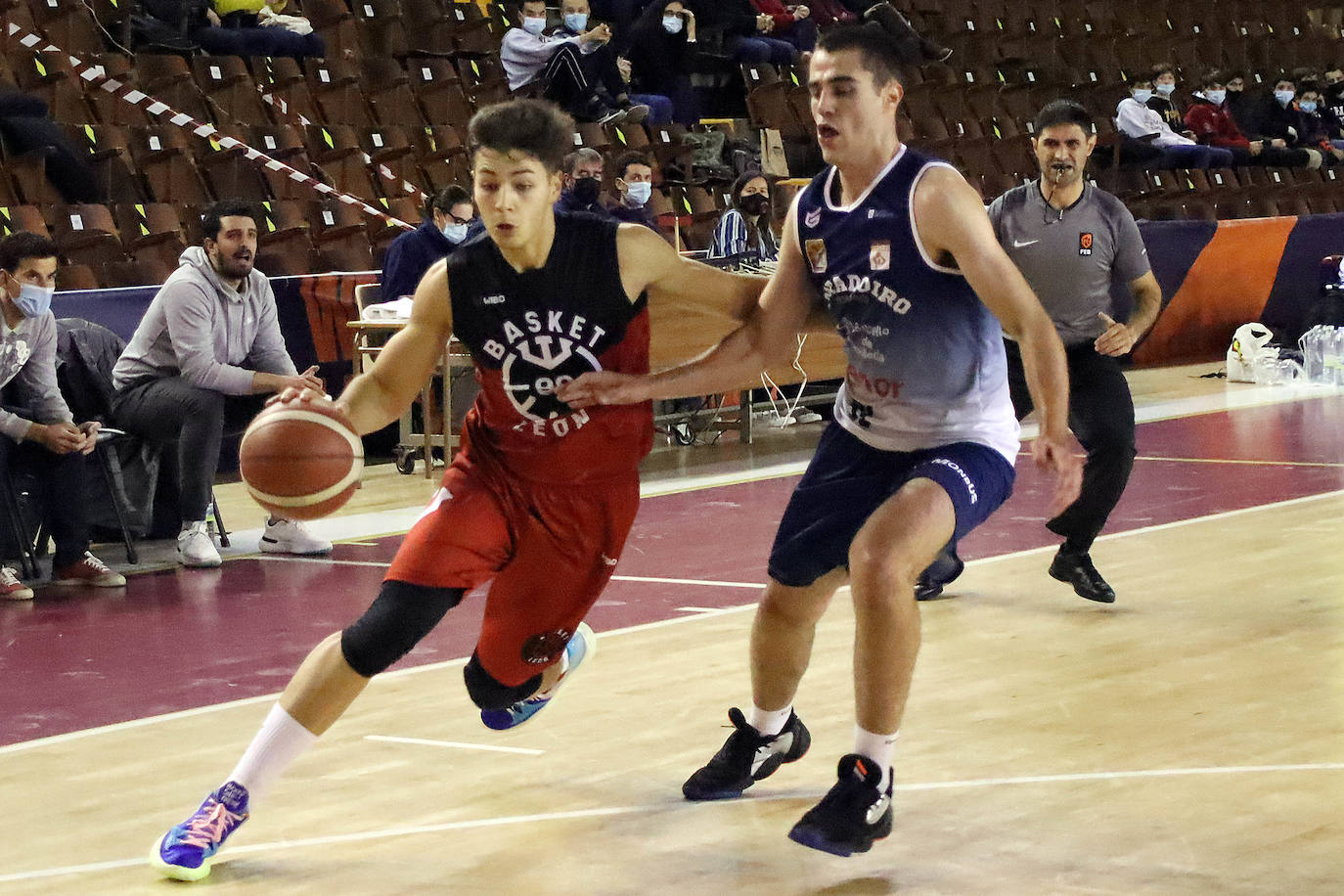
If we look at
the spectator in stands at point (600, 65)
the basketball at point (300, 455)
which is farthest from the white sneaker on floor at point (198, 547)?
the spectator in stands at point (600, 65)

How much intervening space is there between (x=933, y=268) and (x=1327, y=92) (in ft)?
69.8

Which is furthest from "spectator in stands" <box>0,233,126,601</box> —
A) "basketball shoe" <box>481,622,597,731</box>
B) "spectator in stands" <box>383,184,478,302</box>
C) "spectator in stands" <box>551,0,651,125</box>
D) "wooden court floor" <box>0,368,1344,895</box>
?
"spectator in stands" <box>551,0,651,125</box>

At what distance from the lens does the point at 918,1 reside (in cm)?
2061

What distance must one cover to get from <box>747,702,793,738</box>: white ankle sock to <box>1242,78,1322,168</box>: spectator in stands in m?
19.3

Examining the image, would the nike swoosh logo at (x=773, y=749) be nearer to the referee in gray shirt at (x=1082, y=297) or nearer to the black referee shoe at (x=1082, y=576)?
the referee in gray shirt at (x=1082, y=297)

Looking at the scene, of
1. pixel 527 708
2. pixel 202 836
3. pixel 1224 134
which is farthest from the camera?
pixel 1224 134

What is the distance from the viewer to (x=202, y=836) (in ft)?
12.3

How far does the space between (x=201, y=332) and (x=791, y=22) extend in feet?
36.8

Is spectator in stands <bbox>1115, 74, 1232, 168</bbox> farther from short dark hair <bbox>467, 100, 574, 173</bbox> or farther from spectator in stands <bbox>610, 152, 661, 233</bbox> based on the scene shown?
short dark hair <bbox>467, 100, 574, 173</bbox>

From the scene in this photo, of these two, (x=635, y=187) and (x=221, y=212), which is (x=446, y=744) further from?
(x=635, y=187)

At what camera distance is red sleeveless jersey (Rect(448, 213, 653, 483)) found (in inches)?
157

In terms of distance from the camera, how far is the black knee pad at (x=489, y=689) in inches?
165

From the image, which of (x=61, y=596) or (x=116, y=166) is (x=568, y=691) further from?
(x=116, y=166)

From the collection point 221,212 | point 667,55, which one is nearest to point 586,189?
point 221,212
